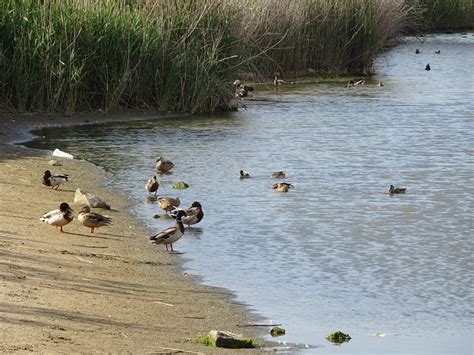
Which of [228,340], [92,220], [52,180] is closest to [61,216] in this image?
[92,220]

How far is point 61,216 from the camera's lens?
10367 millimetres

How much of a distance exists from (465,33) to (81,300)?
3771 cm

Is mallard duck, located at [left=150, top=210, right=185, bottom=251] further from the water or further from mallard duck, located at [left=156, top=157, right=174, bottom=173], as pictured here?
mallard duck, located at [left=156, top=157, right=174, bottom=173]

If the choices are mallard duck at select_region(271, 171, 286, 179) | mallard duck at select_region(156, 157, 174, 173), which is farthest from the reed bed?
mallard duck at select_region(271, 171, 286, 179)

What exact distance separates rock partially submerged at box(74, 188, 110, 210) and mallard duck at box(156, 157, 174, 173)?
266cm

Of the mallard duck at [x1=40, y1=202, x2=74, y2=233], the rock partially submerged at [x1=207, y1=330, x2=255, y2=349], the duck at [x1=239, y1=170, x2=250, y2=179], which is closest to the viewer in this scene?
the rock partially submerged at [x1=207, y1=330, x2=255, y2=349]

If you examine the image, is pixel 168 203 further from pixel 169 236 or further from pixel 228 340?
pixel 228 340

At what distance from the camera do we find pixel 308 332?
26.4 feet

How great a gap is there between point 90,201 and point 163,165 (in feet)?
9.57

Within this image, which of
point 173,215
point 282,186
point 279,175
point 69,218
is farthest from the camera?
point 279,175

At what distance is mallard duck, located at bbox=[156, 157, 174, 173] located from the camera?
14.8 meters

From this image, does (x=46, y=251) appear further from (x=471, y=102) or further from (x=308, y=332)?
(x=471, y=102)

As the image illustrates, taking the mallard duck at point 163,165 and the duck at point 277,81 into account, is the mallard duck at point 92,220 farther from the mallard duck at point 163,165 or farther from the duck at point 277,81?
the duck at point 277,81

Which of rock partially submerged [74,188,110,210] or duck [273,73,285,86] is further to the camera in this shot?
duck [273,73,285,86]
